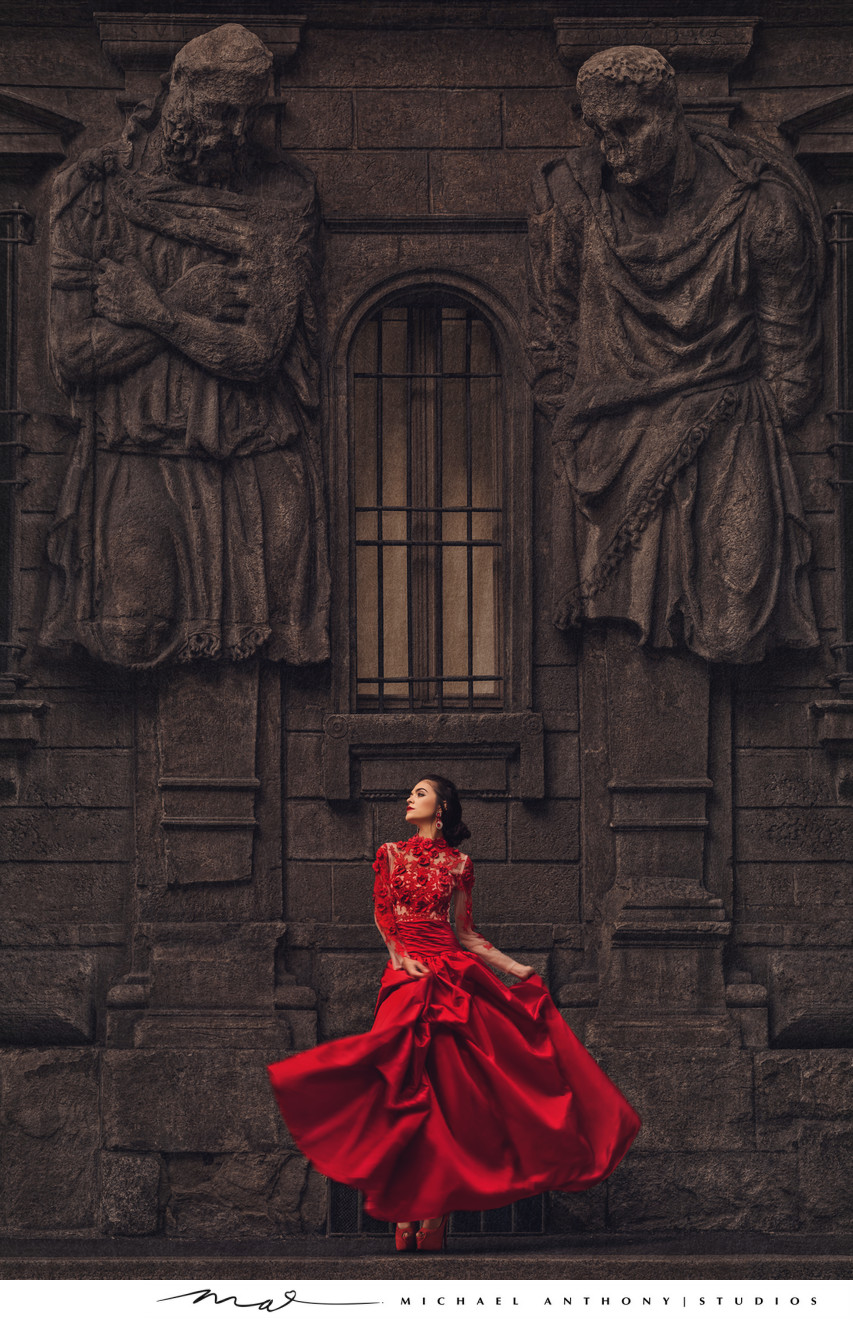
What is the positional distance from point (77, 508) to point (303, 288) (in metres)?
1.59

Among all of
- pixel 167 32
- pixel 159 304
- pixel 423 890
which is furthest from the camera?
pixel 167 32

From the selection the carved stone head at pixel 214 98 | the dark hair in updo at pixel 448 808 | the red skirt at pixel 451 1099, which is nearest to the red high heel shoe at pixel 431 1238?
the red skirt at pixel 451 1099

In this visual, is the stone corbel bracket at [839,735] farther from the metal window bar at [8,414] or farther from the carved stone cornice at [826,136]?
the metal window bar at [8,414]

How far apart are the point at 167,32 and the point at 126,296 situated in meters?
1.43

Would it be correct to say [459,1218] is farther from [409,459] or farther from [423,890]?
[409,459]

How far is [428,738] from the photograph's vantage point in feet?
28.1

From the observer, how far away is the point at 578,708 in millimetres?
8727

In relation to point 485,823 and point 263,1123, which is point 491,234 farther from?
point 263,1123

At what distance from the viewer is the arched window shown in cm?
891

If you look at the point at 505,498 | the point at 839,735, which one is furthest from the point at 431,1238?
the point at 505,498

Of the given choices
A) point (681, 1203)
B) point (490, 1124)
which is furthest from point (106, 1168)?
point (681, 1203)

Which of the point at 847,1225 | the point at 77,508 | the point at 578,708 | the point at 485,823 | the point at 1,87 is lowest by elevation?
the point at 847,1225

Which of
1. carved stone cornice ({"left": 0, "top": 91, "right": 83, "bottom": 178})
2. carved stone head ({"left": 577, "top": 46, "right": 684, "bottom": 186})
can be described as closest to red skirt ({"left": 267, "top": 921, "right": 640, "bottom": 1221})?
carved stone head ({"left": 577, "top": 46, "right": 684, "bottom": 186})

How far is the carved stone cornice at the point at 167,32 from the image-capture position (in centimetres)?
862
